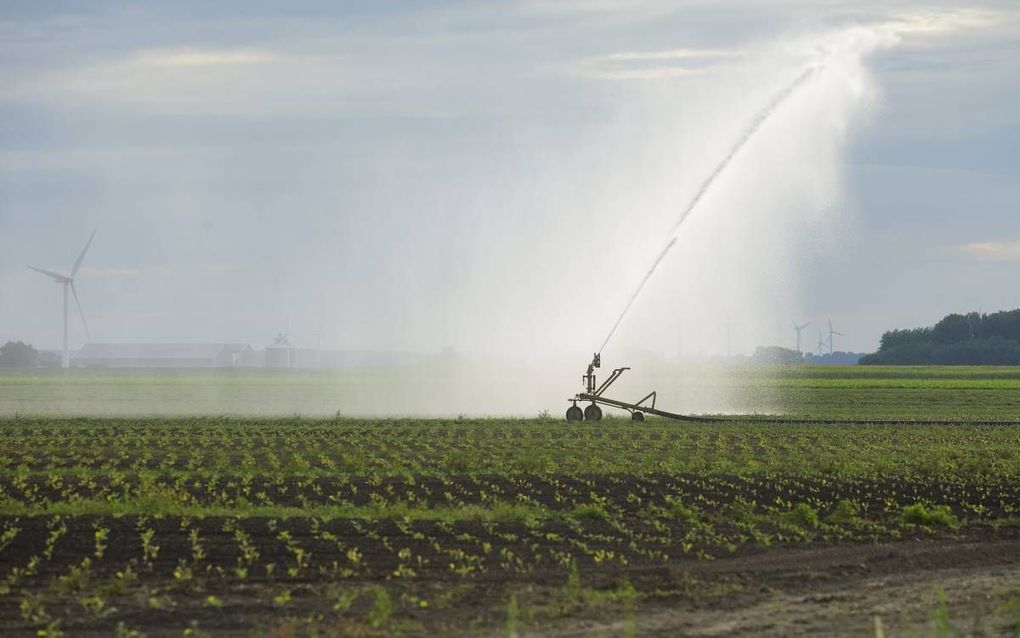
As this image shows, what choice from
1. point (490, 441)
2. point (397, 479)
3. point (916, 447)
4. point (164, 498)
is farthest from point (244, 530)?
point (916, 447)

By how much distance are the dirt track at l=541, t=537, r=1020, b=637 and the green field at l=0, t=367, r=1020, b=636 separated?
0.06 m

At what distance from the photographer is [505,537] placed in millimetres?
21094

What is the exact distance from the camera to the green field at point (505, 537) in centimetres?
1546

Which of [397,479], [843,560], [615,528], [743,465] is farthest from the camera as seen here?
[743,465]

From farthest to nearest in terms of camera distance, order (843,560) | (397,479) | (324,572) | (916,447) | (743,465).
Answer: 1. (916,447)
2. (743,465)
3. (397,479)
4. (843,560)
5. (324,572)

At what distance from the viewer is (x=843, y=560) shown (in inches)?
771

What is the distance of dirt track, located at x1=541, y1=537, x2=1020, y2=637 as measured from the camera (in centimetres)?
1487

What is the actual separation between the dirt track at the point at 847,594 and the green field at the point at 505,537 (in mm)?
58

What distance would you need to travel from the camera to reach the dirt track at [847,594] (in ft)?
48.8

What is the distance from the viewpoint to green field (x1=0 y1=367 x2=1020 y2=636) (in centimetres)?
1546

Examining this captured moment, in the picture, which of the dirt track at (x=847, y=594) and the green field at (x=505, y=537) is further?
the green field at (x=505, y=537)

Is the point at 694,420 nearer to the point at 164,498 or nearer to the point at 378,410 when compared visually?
the point at 378,410

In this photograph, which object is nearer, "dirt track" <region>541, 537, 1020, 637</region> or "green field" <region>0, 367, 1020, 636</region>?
"dirt track" <region>541, 537, 1020, 637</region>

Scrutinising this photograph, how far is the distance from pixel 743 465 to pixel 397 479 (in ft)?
30.1
